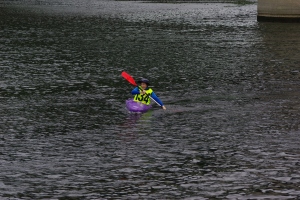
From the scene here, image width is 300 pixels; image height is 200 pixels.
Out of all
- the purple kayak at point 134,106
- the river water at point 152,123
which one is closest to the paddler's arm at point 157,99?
the river water at point 152,123

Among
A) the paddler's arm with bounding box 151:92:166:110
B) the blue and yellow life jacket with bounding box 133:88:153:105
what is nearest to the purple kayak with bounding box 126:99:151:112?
the blue and yellow life jacket with bounding box 133:88:153:105

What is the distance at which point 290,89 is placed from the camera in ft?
91.0

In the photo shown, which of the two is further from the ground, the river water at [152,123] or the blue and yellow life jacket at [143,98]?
the blue and yellow life jacket at [143,98]

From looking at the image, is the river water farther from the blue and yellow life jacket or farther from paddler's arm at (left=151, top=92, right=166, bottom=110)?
the blue and yellow life jacket

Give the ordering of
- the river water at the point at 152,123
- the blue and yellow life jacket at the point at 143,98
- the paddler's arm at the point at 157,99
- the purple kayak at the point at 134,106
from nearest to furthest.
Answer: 1. the river water at the point at 152,123
2. the purple kayak at the point at 134,106
3. the paddler's arm at the point at 157,99
4. the blue and yellow life jacket at the point at 143,98

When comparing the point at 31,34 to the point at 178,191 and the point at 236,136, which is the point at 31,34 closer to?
the point at 236,136

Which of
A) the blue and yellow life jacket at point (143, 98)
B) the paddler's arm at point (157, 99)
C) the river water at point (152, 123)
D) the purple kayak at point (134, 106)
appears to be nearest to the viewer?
the river water at point (152, 123)

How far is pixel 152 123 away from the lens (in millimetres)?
21531

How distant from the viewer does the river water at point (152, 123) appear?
15.1m

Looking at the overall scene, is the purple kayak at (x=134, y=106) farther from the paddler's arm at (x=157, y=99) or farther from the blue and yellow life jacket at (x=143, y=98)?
the paddler's arm at (x=157, y=99)

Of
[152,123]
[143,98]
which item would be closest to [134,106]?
[143,98]

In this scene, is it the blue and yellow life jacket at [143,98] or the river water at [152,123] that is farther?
the blue and yellow life jacket at [143,98]

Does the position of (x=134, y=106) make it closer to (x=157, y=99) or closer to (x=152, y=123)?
(x=157, y=99)

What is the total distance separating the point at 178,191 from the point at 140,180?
1082 millimetres
